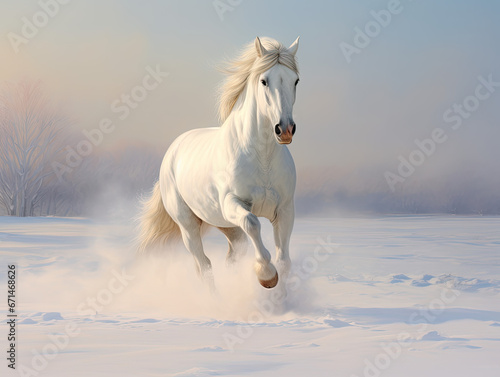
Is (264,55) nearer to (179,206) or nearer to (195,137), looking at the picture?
(195,137)

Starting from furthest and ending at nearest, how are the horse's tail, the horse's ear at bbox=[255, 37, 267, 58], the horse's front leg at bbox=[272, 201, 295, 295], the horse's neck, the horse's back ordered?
the horse's tail < the horse's back < the horse's front leg at bbox=[272, 201, 295, 295] < the horse's neck < the horse's ear at bbox=[255, 37, 267, 58]

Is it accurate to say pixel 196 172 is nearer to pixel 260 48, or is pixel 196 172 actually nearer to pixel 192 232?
pixel 192 232

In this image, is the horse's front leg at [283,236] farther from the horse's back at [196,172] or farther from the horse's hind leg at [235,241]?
the horse's hind leg at [235,241]

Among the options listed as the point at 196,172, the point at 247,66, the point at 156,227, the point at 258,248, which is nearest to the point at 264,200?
the point at 258,248

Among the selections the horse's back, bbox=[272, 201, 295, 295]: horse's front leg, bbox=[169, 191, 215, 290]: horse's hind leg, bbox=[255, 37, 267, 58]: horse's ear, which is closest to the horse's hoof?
bbox=[272, 201, 295, 295]: horse's front leg

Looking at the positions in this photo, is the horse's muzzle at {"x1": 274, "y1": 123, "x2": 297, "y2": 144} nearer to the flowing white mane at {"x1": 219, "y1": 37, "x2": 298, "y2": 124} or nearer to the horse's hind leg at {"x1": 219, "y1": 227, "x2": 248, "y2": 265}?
the flowing white mane at {"x1": 219, "y1": 37, "x2": 298, "y2": 124}

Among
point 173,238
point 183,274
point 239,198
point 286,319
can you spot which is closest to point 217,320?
point 286,319

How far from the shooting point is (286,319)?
5070 millimetres

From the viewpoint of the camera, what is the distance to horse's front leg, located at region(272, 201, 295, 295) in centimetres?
524

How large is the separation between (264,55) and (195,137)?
1.74 m

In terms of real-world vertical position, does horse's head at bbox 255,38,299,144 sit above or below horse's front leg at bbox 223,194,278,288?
above

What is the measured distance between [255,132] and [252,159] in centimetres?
24

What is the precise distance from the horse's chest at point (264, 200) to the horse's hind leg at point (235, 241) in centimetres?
129

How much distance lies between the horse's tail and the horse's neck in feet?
7.19
